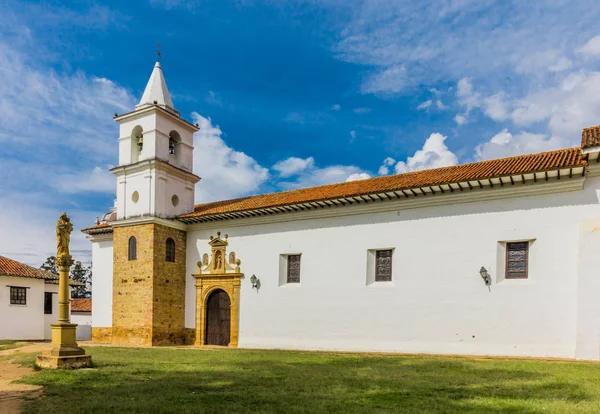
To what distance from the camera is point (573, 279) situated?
452 inches

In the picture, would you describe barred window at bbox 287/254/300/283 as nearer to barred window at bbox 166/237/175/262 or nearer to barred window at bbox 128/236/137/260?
barred window at bbox 166/237/175/262

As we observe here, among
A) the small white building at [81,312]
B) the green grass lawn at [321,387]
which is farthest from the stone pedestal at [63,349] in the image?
the small white building at [81,312]

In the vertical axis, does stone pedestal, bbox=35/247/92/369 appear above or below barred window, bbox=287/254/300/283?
below

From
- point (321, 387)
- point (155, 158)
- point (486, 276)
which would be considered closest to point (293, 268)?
point (486, 276)

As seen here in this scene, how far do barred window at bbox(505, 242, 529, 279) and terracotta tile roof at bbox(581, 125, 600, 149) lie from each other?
3022 millimetres

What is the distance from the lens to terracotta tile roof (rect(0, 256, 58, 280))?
25.4m

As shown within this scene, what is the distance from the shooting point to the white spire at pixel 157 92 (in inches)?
771

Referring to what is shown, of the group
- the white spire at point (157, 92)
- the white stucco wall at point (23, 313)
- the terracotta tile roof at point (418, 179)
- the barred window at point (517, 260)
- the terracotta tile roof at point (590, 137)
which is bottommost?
the white stucco wall at point (23, 313)

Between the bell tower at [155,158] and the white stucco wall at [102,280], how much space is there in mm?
2437

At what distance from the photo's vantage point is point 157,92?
19.8m

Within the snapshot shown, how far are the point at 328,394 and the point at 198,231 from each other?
44.0 feet

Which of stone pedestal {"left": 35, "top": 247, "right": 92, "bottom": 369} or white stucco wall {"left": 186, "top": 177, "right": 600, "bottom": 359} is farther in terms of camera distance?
white stucco wall {"left": 186, "top": 177, "right": 600, "bottom": 359}

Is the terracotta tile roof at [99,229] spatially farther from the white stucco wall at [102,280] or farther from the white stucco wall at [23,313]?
the white stucco wall at [23,313]

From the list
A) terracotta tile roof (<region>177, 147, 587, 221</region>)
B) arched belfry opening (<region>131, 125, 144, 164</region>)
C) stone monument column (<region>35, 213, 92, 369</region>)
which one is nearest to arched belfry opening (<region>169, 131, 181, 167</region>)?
arched belfry opening (<region>131, 125, 144, 164</region>)
